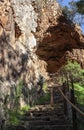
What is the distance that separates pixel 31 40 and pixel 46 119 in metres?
6.30

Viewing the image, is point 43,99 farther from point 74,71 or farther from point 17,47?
point 74,71

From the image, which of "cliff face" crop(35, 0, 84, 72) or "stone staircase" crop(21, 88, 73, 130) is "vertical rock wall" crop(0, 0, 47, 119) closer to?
"stone staircase" crop(21, 88, 73, 130)

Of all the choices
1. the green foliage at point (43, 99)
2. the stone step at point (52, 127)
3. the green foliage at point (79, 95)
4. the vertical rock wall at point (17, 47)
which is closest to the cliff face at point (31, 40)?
the vertical rock wall at point (17, 47)

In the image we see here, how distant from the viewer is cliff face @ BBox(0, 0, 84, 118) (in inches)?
516

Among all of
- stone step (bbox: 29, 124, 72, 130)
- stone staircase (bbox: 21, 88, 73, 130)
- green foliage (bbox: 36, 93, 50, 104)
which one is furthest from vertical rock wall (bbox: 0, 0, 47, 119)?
stone step (bbox: 29, 124, 72, 130)

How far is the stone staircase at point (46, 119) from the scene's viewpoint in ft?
35.2

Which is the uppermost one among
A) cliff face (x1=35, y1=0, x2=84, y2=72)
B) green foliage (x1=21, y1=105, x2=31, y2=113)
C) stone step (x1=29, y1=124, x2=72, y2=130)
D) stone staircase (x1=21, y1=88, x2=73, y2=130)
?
cliff face (x1=35, y1=0, x2=84, y2=72)

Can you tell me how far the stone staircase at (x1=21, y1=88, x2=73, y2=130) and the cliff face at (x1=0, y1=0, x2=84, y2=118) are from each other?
3.79 feet

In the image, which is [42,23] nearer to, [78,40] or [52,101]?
[78,40]

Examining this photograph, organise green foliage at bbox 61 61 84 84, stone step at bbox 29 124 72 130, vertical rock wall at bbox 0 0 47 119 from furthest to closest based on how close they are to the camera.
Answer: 1. green foliage at bbox 61 61 84 84
2. vertical rock wall at bbox 0 0 47 119
3. stone step at bbox 29 124 72 130

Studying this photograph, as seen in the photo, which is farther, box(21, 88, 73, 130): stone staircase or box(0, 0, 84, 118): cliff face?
box(0, 0, 84, 118): cliff face

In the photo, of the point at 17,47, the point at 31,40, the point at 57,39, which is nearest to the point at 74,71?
the point at 57,39

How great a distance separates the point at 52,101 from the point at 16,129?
4037 millimetres

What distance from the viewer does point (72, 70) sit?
21.1 metres
